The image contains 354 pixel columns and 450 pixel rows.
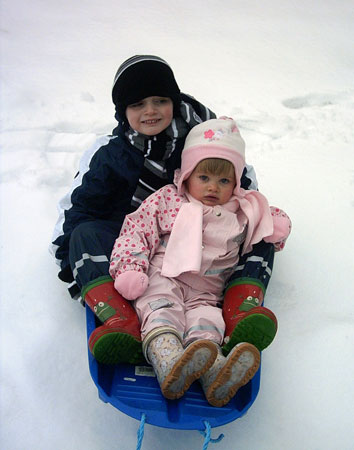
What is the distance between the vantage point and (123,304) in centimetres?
139

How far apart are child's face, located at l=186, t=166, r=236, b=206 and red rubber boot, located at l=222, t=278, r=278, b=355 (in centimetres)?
24

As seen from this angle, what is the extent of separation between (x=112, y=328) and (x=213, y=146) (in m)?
0.59

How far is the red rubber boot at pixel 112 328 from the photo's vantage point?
1245 mm

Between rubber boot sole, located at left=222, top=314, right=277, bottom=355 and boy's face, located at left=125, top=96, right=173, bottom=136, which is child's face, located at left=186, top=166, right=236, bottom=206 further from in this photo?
rubber boot sole, located at left=222, top=314, right=277, bottom=355

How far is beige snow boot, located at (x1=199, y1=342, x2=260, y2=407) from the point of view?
114 centimetres

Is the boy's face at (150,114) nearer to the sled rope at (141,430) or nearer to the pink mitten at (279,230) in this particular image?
the pink mitten at (279,230)

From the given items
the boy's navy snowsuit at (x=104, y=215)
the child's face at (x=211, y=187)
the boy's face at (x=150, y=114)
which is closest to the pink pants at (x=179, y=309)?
the boy's navy snowsuit at (x=104, y=215)

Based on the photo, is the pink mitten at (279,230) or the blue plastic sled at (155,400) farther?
the pink mitten at (279,230)

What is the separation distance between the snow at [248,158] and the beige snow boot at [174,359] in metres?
0.21

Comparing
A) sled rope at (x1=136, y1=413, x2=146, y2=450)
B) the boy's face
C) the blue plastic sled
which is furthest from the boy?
sled rope at (x1=136, y1=413, x2=146, y2=450)

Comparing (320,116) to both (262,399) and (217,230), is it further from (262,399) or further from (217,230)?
(262,399)

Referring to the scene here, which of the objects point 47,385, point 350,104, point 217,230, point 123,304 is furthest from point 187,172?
point 350,104

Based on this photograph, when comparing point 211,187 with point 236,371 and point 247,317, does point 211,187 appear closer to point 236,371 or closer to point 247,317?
point 247,317

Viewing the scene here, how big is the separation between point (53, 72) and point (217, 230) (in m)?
1.62
